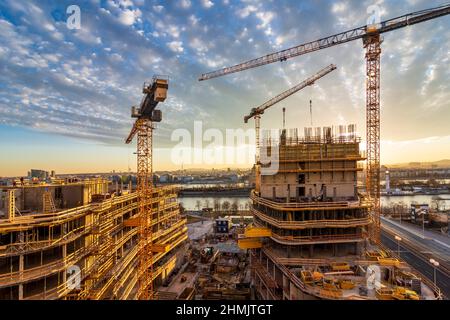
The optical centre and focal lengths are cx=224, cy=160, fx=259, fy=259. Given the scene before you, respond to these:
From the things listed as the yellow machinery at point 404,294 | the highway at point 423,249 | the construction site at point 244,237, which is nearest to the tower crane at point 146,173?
the construction site at point 244,237

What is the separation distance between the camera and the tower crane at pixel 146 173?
2384cm

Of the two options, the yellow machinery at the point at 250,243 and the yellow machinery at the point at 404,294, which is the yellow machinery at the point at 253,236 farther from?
the yellow machinery at the point at 404,294

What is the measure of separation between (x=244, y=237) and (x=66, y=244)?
1562 centimetres

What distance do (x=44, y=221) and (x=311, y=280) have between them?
16.6 metres

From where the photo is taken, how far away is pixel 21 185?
1839 centimetres

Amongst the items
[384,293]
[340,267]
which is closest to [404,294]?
[384,293]

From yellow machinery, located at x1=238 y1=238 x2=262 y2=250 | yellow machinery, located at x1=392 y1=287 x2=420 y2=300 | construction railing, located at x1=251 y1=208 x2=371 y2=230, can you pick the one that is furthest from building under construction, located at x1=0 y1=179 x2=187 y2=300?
yellow machinery, located at x1=392 y1=287 x2=420 y2=300

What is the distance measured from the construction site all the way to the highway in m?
4.80

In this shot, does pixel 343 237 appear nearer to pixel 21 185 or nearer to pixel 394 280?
pixel 394 280

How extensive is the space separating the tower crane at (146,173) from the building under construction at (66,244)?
3.08 ft

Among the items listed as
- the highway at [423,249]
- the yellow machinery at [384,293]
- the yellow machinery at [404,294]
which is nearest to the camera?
the yellow machinery at [404,294]

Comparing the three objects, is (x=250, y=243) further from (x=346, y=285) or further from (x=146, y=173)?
(x=146, y=173)

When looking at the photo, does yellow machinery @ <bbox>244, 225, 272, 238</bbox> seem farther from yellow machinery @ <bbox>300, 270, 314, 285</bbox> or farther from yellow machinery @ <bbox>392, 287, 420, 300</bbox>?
yellow machinery @ <bbox>392, 287, 420, 300</bbox>
